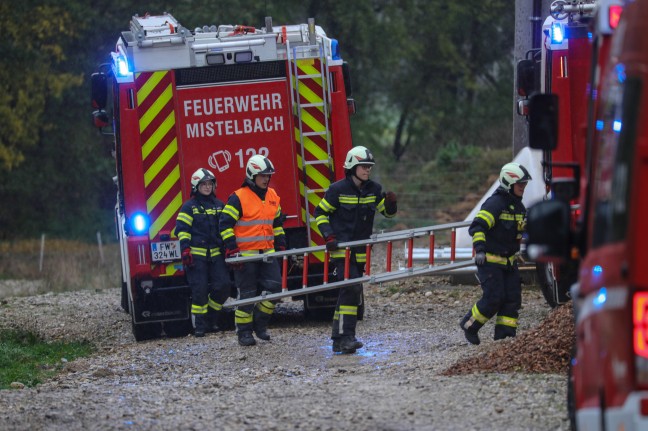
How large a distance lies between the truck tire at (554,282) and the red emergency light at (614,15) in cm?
574

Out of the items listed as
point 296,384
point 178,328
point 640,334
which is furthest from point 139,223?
point 640,334

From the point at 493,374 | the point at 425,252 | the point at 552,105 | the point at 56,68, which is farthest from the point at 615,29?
the point at 56,68

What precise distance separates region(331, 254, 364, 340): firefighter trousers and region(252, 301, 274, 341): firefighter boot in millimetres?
1011

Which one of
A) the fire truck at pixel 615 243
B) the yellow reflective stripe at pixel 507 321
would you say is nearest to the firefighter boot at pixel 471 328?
the yellow reflective stripe at pixel 507 321

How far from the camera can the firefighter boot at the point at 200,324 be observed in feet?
43.7

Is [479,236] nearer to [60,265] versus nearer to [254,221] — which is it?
[254,221]

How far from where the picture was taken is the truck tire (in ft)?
39.7

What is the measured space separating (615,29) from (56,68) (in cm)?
2797

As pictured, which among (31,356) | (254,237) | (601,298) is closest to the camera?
(601,298)

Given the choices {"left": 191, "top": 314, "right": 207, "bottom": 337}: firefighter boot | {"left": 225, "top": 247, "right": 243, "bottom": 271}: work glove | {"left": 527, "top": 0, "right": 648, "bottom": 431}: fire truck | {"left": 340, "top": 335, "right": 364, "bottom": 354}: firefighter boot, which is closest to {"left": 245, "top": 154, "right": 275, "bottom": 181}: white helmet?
{"left": 225, "top": 247, "right": 243, "bottom": 271}: work glove

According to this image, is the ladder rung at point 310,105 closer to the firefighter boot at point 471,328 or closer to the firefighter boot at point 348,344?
the firefighter boot at point 348,344

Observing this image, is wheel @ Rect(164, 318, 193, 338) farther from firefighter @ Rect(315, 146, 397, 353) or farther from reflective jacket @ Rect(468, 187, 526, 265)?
reflective jacket @ Rect(468, 187, 526, 265)

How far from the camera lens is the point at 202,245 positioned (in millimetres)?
13156

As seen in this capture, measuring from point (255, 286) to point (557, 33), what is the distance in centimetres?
356
